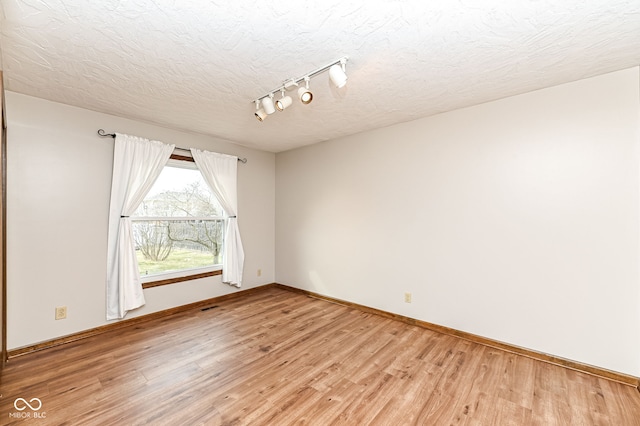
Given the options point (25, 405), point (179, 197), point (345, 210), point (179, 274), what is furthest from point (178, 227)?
point (345, 210)

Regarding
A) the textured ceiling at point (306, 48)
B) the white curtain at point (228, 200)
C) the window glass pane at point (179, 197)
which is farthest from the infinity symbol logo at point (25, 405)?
the textured ceiling at point (306, 48)

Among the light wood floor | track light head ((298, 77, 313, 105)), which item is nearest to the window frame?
the light wood floor

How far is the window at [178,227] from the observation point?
334cm

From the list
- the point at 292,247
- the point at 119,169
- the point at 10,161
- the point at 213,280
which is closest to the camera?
the point at 10,161

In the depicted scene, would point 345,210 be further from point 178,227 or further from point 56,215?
point 56,215

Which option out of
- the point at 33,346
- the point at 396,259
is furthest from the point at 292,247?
the point at 33,346

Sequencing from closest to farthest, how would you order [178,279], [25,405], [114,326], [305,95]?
[25,405] < [305,95] < [114,326] < [178,279]

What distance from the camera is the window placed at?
3.34 m

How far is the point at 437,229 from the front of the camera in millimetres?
3021

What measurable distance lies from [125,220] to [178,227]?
671mm

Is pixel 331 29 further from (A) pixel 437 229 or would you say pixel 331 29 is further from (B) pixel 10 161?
(B) pixel 10 161

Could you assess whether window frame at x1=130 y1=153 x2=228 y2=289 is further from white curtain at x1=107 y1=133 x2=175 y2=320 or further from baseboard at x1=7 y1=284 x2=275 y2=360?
baseboard at x1=7 y1=284 x2=275 y2=360

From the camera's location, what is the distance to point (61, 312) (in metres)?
2.68

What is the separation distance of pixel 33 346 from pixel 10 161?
1.71 meters
